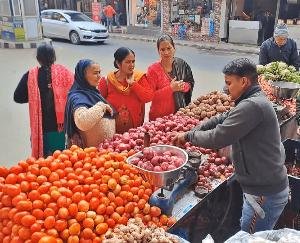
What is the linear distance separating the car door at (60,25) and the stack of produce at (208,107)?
15.3 metres

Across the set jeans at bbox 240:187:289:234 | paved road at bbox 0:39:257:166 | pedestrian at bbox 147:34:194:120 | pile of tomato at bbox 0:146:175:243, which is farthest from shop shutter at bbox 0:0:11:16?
jeans at bbox 240:187:289:234

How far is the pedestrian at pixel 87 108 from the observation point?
353 cm

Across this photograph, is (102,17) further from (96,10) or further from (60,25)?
(60,25)

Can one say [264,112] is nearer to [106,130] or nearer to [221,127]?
[221,127]

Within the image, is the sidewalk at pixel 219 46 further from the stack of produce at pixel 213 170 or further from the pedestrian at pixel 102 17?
the stack of produce at pixel 213 170

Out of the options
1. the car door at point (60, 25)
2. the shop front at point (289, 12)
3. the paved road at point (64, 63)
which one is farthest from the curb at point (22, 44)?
the shop front at point (289, 12)

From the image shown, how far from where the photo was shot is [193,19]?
19.8 m

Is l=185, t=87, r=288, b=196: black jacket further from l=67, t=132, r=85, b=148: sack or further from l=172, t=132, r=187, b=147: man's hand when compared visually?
l=67, t=132, r=85, b=148: sack

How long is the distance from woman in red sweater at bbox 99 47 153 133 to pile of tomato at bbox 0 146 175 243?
5.00ft

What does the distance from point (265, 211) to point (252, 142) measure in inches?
28.1

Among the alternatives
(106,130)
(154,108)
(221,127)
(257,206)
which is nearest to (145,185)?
(221,127)

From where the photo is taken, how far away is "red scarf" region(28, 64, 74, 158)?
4.12 meters

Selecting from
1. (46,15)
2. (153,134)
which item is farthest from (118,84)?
(46,15)

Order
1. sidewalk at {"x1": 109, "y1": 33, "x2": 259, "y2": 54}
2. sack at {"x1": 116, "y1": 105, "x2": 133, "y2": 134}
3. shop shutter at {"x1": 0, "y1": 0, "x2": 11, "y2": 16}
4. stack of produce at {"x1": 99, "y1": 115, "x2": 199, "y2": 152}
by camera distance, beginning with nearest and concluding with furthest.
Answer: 1. stack of produce at {"x1": 99, "y1": 115, "x2": 199, "y2": 152}
2. sack at {"x1": 116, "y1": 105, "x2": 133, "y2": 134}
3. shop shutter at {"x1": 0, "y1": 0, "x2": 11, "y2": 16}
4. sidewalk at {"x1": 109, "y1": 33, "x2": 259, "y2": 54}
